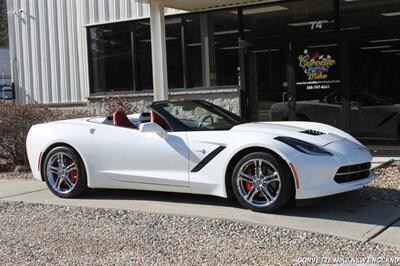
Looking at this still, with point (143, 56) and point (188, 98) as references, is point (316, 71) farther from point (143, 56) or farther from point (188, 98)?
point (143, 56)

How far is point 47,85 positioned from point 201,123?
957 cm

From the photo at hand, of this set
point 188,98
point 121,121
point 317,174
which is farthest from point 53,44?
point 317,174

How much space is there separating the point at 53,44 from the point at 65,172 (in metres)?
8.60

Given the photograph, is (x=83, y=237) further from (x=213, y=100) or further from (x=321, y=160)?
(x=213, y=100)

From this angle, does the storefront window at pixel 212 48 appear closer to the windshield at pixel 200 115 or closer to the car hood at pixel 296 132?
the windshield at pixel 200 115

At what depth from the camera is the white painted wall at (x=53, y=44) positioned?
14953mm

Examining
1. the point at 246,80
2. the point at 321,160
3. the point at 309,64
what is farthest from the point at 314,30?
the point at 321,160

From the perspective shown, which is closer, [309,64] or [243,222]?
[243,222]

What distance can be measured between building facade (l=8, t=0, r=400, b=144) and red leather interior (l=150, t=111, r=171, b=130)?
5.41 m

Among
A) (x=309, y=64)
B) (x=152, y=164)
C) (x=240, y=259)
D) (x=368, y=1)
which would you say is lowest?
→ (x=240, y=259)

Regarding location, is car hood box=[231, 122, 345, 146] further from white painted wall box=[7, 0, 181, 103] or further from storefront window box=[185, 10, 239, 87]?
white painted wall box=[7, 0, 181, 103]

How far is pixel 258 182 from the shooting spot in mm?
6344

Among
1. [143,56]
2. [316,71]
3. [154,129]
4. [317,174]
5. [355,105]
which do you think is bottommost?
[317,174]

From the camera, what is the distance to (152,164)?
7055 mm
